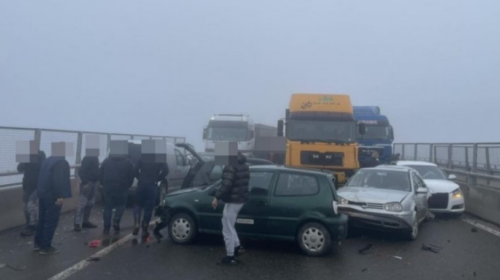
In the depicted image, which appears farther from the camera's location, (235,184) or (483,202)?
(483,202)

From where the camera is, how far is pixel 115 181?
11.7m

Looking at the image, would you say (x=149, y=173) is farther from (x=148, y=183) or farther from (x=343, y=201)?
(x=343, y=201)

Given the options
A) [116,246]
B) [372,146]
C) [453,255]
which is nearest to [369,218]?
[453,255]

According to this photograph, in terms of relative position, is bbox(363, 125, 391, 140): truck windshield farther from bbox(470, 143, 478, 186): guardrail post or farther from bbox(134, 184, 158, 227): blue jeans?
bbox(134, 184, 158, 227): blue jeans

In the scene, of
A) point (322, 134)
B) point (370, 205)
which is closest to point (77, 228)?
point (370, 205)

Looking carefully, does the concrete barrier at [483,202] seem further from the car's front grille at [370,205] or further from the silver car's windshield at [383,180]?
the car's front grille at [370,205]

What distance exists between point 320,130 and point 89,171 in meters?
8.39

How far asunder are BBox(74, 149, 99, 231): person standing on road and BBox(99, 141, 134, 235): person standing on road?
0.61 meters

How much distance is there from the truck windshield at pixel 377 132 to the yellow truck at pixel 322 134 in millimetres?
6597

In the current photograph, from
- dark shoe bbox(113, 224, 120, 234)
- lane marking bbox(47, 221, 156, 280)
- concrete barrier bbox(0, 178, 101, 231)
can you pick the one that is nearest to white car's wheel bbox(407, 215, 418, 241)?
lane marking bbox(47, 221, 156, 280)

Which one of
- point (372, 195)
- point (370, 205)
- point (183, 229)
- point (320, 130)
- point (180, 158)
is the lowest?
point (183, 229)

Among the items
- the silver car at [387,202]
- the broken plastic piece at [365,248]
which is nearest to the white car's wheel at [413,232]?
the silver car at [387,202]

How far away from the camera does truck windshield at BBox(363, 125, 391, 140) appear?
83.9 feet

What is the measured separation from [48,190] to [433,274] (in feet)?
20.5
